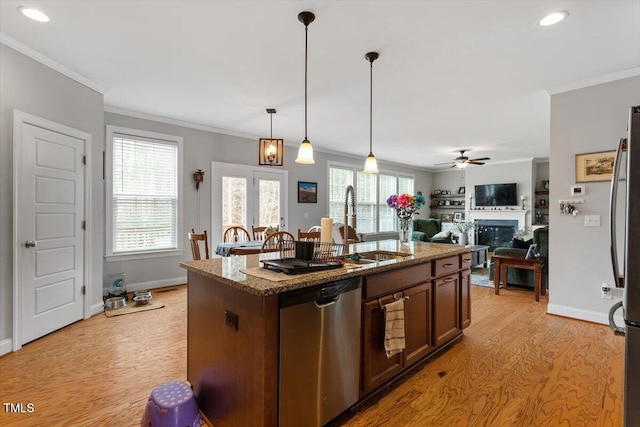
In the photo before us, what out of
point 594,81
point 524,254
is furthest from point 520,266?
point 594,81

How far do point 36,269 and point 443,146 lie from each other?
6925 mm

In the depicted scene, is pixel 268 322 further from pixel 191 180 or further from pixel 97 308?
pixel 191 180

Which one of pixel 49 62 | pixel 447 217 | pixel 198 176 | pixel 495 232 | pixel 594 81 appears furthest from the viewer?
pixel 447 217

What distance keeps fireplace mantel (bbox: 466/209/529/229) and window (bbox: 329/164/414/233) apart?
2.01 metres

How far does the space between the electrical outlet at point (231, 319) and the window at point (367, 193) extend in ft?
19.1

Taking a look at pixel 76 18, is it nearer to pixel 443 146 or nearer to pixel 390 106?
pixel 390 106

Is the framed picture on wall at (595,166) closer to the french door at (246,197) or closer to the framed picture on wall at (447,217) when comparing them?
the french door at (246,197)

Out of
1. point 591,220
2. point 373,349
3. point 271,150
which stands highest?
point 271,150

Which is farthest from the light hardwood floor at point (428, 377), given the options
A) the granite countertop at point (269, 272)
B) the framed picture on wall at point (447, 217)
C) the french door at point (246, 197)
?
the framed picture on wall at point (447, 217)

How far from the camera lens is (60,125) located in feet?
10.6

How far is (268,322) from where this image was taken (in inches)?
57.9

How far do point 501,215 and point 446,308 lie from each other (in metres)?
7.28

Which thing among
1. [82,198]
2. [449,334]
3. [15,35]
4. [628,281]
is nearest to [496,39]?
[628,281]

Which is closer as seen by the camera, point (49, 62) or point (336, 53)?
point (336, 53)
